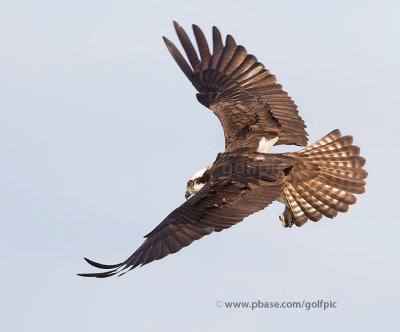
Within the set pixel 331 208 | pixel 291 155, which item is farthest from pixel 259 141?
pixel 331 208

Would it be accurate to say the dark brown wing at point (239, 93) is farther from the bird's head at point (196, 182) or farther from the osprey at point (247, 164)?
the bird's head at point (196, 182)

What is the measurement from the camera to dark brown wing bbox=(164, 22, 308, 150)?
13.1 m

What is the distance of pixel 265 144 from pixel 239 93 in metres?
1.26

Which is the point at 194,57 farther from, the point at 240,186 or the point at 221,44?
the point at 240,186

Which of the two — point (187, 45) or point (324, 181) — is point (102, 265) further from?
point (187, 45)

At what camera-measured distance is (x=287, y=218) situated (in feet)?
42.4

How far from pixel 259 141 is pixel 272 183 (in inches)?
48.6

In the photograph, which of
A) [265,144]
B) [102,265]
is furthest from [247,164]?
[102,265]

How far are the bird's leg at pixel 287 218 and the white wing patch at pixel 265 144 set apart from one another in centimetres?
87


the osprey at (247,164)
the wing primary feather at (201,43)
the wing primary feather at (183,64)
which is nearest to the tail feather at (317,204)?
the osprey at (247,164)

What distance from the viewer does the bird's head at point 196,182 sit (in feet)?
41.3

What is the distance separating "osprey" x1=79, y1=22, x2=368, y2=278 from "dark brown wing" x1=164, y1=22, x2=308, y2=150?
0.6 inches

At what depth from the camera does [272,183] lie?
1177 centimetres

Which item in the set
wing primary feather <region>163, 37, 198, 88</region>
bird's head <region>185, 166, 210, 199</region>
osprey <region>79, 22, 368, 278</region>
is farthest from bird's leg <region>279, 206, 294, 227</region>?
wing primary feather <region>163, 37, 198, 88</region>
